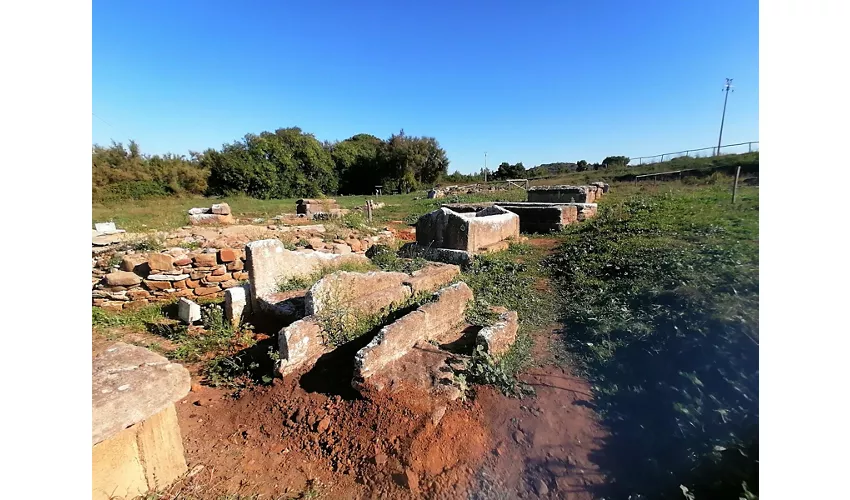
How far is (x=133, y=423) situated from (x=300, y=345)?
5.55ft

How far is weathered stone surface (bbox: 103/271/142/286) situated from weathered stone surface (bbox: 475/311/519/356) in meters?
5.81

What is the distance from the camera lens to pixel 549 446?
2.44m

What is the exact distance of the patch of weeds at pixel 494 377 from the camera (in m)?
3.00

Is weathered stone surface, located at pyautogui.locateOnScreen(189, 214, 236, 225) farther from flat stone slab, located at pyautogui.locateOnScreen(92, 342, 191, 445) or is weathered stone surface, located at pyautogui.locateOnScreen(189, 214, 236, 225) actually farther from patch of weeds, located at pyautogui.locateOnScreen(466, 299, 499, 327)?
flat stone slab, located at pyautogui.locateOnScreen(92, 342, 191, 445)

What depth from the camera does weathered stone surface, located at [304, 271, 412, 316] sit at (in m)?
4.02

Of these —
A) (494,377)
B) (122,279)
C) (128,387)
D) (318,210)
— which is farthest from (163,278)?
(318,210)

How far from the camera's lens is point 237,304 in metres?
4.93

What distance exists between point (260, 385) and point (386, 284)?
209 cm

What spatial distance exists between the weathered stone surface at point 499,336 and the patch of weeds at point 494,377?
0.19 m

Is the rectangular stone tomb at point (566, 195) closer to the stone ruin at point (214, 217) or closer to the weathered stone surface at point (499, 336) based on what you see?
the weathered stone surface at point (499, 336)

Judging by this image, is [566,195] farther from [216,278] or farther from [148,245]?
[148,245]

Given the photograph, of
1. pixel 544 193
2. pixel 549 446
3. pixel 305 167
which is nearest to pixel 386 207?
pixel 544 193
